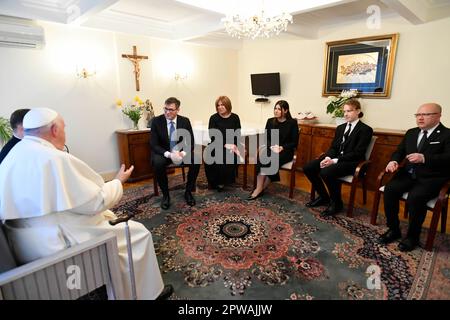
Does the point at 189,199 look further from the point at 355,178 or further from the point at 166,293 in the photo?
the point at 355,178

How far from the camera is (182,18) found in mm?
4141

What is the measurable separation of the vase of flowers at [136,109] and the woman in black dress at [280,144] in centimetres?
208

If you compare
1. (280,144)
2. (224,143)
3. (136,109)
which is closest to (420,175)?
(280,144)

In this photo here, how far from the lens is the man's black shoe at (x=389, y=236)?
7.88 ft

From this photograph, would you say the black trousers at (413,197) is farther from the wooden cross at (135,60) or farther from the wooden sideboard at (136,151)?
the wooden cross at (135,60)

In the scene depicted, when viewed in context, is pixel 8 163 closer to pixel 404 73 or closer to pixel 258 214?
pixel 258 214

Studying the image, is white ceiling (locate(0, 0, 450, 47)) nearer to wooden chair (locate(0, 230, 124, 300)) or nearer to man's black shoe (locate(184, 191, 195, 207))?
man's black shoe (locate(184, 191, 195, 207))

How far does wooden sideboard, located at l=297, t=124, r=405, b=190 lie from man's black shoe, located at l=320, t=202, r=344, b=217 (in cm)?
91

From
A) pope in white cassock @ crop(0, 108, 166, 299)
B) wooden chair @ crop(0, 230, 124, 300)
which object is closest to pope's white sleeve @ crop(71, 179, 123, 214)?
pope in white cassock @ crop(0, 108, 166, 299)

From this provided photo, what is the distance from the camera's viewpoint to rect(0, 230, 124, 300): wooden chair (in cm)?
107

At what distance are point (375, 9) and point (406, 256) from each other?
318 cm

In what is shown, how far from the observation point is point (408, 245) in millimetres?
2262

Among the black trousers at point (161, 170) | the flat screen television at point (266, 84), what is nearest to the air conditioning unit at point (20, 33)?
the black trousers at point (161, 170)
